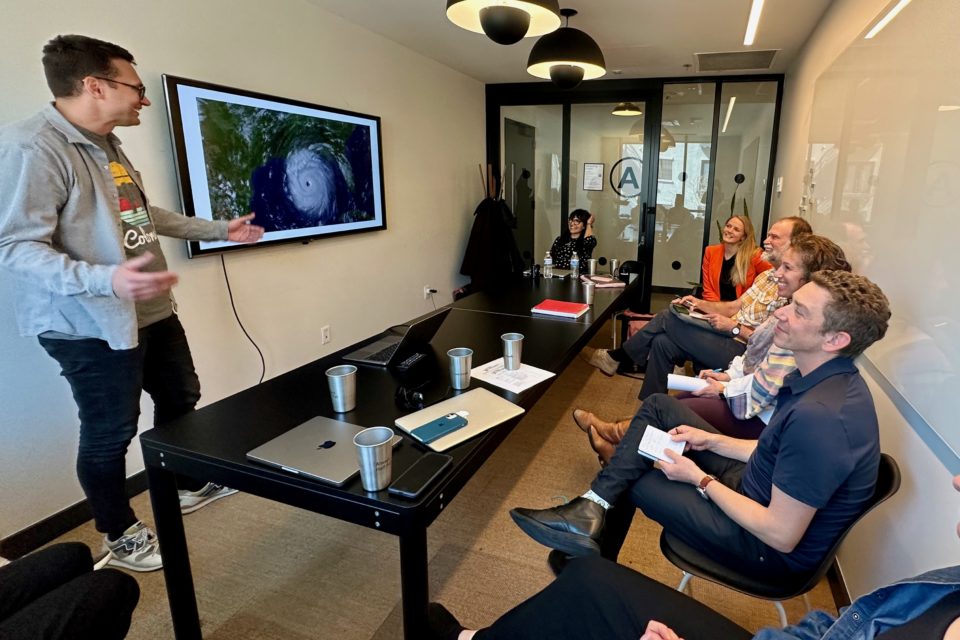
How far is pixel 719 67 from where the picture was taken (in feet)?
15.5

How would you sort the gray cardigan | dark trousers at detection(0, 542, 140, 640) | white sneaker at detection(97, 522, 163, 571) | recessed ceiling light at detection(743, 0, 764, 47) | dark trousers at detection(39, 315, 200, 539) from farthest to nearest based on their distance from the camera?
recessed ceiling light at detection(743, 0, 764, 47)
white sneaker at detection(97, 522, 163, 571)
dark trousers at detection(39, 315, 200, 539)
the gray cardigan
dark trousers at detection(0, 542, 140, 640)

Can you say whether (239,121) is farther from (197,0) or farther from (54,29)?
(54,29)

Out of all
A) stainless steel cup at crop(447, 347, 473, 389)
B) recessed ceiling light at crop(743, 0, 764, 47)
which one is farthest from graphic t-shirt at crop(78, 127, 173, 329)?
recessed ceiling light at crop(743, 0, 764, 47)

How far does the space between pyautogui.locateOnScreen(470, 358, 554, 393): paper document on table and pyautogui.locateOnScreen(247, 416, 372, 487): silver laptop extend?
0.48m

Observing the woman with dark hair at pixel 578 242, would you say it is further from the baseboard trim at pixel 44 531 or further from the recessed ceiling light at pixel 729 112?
the baseboard trim at pixel 44 531

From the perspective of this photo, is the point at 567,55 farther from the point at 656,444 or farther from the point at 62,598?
the point at 62,598

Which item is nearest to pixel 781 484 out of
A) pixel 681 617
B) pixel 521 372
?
pixel 681 617

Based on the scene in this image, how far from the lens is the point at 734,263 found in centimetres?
349

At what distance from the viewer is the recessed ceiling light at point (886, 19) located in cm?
165

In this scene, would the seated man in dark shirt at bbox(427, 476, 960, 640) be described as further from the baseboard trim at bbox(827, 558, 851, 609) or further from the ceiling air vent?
the ceiling air vent

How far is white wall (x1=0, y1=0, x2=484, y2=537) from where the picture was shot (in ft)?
6.61

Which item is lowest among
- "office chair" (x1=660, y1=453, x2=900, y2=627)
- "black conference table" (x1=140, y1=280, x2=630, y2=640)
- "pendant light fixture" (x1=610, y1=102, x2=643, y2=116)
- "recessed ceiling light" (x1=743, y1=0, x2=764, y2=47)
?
"office chair" (x1=660, y1=453, x2=900, y2=627)

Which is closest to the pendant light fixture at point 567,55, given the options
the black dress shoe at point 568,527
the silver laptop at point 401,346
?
the silver laptop at point 401,346

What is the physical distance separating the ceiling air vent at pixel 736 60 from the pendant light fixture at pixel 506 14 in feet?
9.08
